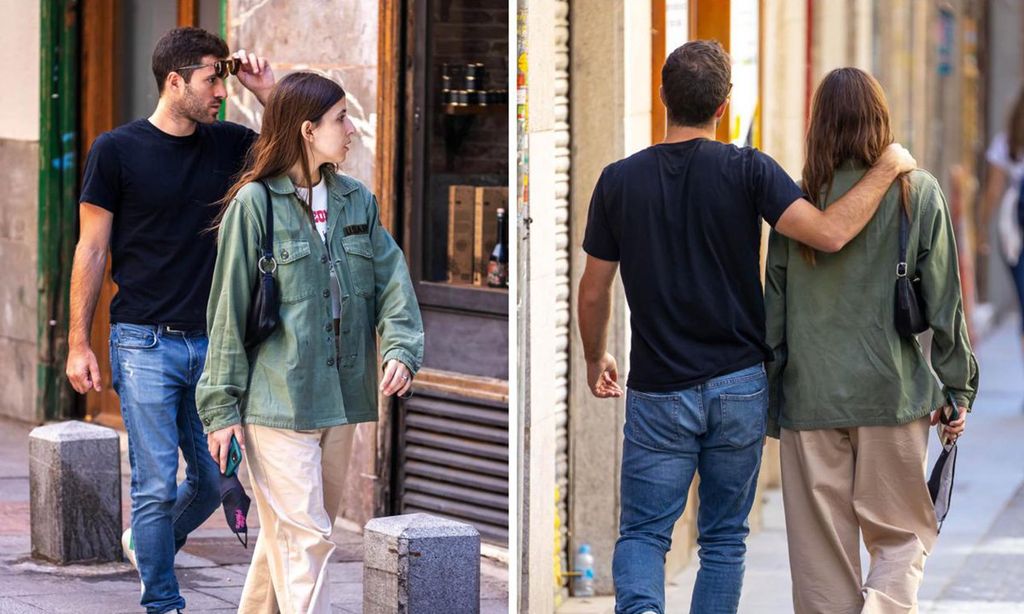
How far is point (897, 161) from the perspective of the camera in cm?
548

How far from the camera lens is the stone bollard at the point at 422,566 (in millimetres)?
5812

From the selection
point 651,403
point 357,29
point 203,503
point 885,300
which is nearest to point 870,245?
point 885,300

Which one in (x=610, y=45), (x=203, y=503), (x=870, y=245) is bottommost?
(x=203, y=503)

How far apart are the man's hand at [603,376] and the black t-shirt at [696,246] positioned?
26 centimetres

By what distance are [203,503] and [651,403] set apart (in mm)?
1698

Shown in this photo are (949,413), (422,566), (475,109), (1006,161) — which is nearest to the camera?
(949,413)

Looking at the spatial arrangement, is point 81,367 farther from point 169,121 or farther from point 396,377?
point 396,377

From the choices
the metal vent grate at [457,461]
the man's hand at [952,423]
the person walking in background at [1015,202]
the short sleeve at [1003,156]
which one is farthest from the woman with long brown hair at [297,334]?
the short sleeve at [1003,156]

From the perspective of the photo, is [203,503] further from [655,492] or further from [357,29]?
[357,29]

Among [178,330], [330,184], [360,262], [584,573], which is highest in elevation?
[330,184]

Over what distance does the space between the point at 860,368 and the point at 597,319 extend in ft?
2.58

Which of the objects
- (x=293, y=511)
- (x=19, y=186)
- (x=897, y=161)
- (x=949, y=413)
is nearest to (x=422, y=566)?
(x=293, y=511)

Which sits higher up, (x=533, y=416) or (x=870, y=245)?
(x=870, y=245)

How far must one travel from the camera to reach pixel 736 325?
5402mm
